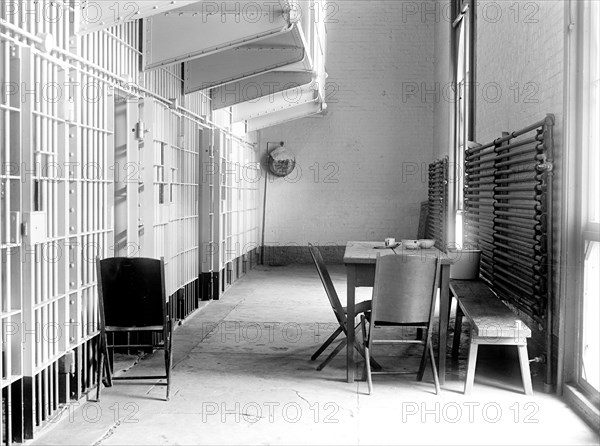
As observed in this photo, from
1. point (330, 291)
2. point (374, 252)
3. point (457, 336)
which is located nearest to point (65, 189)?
point (330, 291)

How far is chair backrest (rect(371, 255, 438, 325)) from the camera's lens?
5164 millimetres

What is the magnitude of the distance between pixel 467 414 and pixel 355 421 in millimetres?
→ 752

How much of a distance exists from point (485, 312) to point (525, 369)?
531 mm

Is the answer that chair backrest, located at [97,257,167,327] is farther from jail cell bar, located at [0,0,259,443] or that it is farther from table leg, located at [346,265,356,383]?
table leg, located at [346,265,356,383]

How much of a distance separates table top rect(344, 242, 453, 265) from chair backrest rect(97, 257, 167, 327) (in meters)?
1.48

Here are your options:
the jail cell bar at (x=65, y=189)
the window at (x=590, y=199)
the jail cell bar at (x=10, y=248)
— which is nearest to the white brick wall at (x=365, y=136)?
the jail cell bar at (x=65, y=189)

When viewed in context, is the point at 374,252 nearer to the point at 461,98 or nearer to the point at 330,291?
the point at 330,291

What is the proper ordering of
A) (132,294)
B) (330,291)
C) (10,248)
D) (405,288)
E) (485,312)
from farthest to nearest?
(330,291)
(485,312)
(405,288)
(132,294)
(10,248)

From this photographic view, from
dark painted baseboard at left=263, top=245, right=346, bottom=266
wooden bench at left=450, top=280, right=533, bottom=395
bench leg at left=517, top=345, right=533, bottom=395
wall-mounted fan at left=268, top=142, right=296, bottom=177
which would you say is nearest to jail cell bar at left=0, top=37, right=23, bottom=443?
wooden bench at left=450, top=280, right=533, bottom=395

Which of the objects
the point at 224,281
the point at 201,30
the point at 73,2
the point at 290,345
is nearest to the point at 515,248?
the point at 290,345

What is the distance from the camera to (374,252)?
20.2 feet

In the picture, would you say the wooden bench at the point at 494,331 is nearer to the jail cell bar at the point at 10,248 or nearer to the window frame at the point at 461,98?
the jail cell bar at the point at 10,248

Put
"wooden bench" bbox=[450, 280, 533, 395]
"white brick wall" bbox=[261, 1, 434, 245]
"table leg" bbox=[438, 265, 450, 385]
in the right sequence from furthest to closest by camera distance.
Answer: "white brick wall" bbox=[261, 1, 434, 245]
"table leg" bbox=[438, 265, 450, 385]
"wooden bench" bbox=[450, 280, 533, 395]

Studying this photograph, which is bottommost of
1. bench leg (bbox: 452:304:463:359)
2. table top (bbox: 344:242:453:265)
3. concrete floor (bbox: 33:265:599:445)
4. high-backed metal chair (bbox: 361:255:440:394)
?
concrete floor (bbox: 33:265:599:445)
